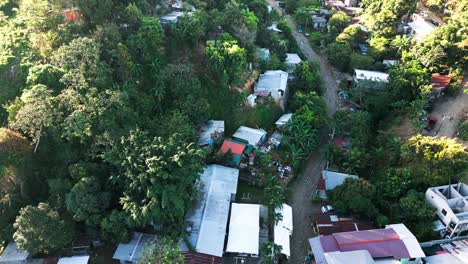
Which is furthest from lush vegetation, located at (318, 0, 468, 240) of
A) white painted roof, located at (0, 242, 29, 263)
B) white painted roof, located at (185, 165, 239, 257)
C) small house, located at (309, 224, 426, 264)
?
white painted roof, located at (0, 242, 29, 263)

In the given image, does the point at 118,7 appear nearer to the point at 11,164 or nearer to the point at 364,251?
the point at 11,164

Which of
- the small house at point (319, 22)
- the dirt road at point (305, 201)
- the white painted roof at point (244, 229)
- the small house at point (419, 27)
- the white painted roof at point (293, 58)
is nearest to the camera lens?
the white painted roof at point (244, 229)

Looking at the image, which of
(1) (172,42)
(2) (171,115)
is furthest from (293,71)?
(2) (171,115)

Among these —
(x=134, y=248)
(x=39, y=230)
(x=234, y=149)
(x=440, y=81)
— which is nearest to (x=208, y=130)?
(x=234, y=149)

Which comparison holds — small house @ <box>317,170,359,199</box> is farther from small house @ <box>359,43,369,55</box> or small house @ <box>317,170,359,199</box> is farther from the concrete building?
small house @ <box>359,43,369,55</box>

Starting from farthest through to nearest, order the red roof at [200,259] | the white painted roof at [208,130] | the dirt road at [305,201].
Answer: the white painted roof at [208,130]
the dirt road at [305,201]
the red roof at [200,259]

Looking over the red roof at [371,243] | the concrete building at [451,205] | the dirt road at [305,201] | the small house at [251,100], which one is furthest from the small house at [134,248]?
the concrete building at [451,205]

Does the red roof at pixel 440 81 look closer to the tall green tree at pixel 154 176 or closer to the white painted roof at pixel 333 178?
the white painted roof at pixel 333 178

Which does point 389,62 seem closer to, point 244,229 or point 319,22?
point 319,22
